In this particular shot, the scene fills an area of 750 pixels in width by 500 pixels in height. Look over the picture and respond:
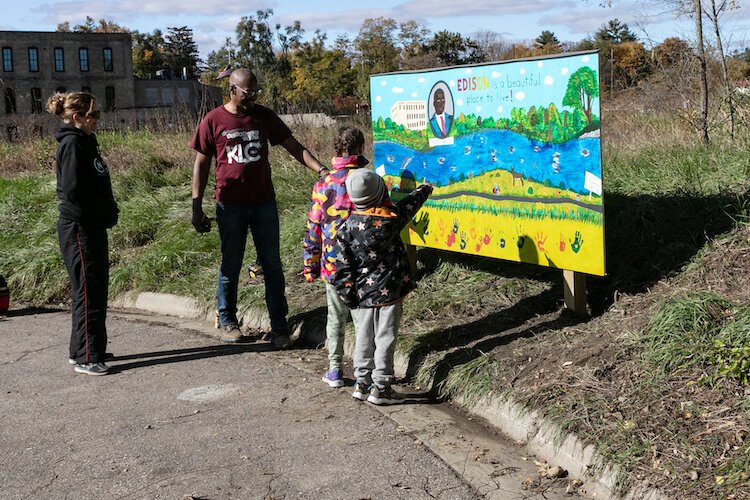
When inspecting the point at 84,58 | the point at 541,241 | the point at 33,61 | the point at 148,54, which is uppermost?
the point at 148,54

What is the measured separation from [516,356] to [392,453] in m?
1.16

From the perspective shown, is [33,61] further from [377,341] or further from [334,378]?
[377,341]

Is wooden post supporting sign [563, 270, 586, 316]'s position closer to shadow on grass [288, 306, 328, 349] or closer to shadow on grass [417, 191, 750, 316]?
shadow on grass [417, 191, 750, 316]

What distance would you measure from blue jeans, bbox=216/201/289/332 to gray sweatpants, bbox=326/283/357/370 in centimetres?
117

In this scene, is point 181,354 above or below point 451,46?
below

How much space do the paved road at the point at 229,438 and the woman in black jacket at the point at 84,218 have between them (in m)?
0.30

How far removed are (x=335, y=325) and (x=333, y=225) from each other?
682 millimetres

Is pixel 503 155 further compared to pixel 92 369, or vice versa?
pixel 92 369

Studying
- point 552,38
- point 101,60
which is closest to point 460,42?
point 552,38

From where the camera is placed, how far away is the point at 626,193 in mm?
7520

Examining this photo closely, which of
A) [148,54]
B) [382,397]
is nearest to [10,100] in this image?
[382,397]

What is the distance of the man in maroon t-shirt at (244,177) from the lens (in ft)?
22.8

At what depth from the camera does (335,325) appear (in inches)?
240

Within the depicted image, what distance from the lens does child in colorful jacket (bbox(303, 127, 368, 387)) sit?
588cm
